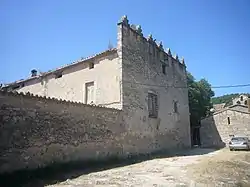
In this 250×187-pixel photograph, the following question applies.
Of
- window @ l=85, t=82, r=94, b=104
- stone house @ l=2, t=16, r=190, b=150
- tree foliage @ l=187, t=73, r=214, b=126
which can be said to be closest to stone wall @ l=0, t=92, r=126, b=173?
stone house @ l=2, t=16, r=190, b=150

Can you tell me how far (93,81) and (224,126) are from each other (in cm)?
1773

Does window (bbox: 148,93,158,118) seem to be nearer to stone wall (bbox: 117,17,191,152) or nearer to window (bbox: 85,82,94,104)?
stone wall (bbox: 117,17,191,152)

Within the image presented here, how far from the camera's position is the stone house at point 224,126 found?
25312 millimetres

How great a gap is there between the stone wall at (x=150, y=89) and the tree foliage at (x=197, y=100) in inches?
234

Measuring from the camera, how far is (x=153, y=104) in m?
17.2

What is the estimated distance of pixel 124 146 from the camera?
13023 mm

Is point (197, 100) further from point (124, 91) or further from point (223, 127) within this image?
point (124, 91)

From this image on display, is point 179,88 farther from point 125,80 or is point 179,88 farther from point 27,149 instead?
point 27,149

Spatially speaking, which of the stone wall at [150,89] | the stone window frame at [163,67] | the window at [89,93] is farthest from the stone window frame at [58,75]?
the stone window frame at [163,67]

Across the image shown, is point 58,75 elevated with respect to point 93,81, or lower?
elevated

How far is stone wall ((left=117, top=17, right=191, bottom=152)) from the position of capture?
568 inches

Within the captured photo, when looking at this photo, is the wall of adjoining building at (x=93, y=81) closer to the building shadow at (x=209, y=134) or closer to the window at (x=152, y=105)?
the window at (x=152, y=105)

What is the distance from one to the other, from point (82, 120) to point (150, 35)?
1017 centimetres

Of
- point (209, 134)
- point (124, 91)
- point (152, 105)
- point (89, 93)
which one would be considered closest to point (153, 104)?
point (152, 105)
